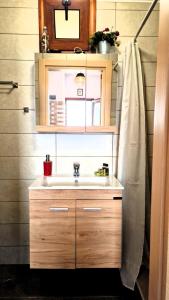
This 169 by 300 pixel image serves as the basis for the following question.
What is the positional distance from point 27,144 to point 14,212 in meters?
0.64

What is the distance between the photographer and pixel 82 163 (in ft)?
7.05

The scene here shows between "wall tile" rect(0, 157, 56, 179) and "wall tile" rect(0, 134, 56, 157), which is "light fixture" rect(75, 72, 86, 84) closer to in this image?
"wall tile" rect(0, 134, 56, 157)

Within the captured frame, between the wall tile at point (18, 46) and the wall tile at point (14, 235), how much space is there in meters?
1.52

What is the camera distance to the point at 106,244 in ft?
5.57

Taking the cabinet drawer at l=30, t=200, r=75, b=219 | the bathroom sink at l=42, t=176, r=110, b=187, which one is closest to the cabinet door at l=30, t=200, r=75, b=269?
the cabinet drawer at l=30, t=200, r=75, b=219

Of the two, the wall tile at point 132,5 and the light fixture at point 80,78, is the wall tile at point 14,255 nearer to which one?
the light fixture at point 80,78

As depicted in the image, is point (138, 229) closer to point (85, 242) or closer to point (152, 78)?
point (85, 242)

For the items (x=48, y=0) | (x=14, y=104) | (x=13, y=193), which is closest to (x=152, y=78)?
(x=48, y=0)

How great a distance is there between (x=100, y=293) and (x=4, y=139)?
4.88 feet

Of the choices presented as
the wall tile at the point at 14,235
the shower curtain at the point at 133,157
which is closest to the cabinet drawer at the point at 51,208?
the shower curtain at the point at 133,157

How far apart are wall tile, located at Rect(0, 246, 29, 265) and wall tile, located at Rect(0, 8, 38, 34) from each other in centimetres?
194

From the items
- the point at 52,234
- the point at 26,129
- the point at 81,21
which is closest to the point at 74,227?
the point at 52,234

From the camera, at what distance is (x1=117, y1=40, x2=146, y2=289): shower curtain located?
181 centimetres

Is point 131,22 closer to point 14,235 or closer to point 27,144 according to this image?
point 27,144
